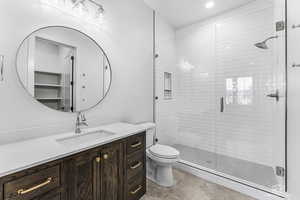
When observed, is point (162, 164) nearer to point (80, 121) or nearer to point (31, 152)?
point (80, 121)

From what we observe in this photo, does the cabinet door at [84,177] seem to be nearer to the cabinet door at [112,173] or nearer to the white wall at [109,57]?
the cabinet door at [112,173]

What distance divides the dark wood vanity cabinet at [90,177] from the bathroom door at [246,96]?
142 cm

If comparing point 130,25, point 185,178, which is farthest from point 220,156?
point 130,25

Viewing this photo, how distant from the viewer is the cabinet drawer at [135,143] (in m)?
1.43

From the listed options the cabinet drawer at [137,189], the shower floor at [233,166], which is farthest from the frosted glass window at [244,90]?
the cabinet drawer at [137,189]

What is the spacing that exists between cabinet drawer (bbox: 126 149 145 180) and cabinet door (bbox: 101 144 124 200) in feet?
0.36

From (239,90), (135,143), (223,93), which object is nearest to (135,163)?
(135,143)

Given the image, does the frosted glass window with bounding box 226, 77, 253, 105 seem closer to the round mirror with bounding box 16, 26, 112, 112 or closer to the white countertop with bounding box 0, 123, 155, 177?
the round mirror with bounding box 16, 26, 112, 112

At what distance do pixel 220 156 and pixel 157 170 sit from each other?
4.40ft

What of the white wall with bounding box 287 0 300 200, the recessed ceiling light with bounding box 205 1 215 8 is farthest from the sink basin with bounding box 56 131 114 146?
the recessed ceiling light with bounding box 205 1 215 8

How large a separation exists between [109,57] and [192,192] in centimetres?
202

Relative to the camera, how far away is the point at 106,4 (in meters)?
1.78

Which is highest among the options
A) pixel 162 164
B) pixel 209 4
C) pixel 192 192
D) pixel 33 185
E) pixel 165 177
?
pixel 209 4

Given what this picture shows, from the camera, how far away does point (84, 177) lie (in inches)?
42.0
